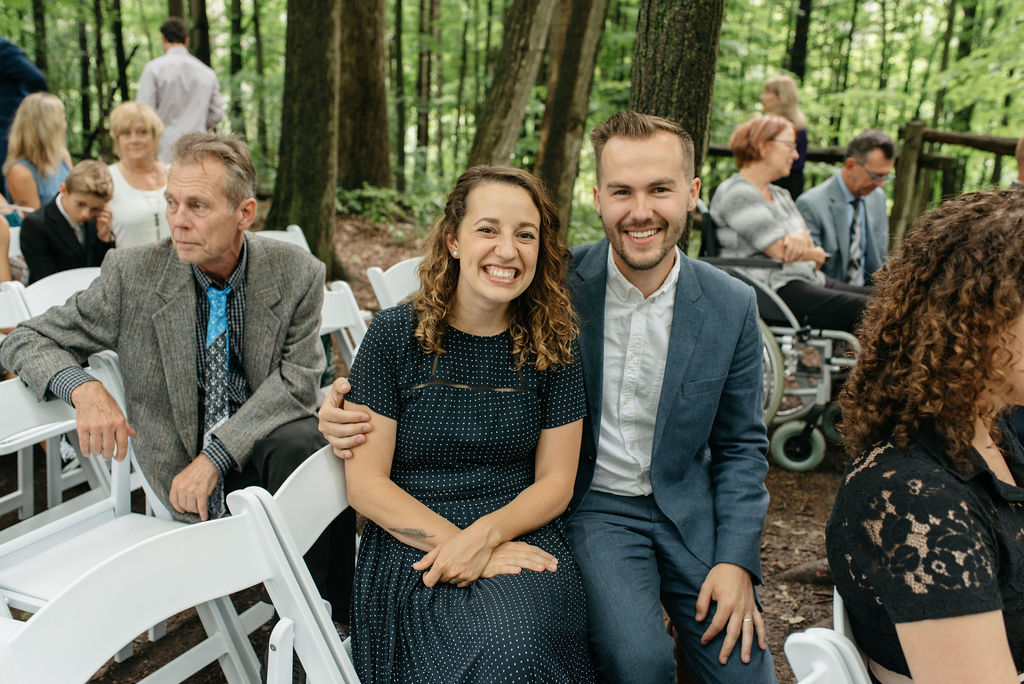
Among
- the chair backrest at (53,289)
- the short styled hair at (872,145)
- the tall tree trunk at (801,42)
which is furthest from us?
the tall tree trunk at (801,42)

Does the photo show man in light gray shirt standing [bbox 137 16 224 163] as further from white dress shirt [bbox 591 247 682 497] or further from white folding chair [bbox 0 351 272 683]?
white dress shirt [bbox 591 247 682 497]

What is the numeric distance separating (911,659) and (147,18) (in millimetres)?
20874

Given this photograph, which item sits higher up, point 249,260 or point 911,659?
point 249,260

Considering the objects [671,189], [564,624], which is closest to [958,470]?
[564,624]

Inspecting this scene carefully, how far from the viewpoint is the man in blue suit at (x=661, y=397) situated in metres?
2.13

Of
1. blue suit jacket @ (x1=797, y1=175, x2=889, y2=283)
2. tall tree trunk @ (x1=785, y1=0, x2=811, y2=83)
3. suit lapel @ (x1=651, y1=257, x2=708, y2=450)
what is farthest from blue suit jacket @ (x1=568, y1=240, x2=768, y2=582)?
tall tree trunk @ (x1=785, y1=0, x2=811, y2=83)

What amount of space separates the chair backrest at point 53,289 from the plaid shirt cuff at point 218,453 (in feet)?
3.13

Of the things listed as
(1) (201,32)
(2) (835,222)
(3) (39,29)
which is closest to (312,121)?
(2) (835,222)

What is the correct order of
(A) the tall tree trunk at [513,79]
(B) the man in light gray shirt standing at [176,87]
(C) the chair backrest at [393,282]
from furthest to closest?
(B) the man in light gray shirt standing at [176,87] < (A) the tall tree trunk at [513,79] < (C) the chair backrest at [393,282]

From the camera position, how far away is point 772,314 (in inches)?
171

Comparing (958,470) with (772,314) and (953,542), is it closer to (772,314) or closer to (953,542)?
(953,542)

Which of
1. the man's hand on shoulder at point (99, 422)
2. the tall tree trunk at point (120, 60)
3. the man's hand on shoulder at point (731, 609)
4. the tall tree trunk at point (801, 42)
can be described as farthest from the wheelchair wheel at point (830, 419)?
the tall tree trunk at point (801, 42)

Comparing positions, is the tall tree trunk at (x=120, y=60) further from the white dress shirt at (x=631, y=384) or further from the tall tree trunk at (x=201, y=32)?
the white dress shirt at (x=631, y=384)

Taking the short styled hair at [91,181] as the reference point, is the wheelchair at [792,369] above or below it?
below
